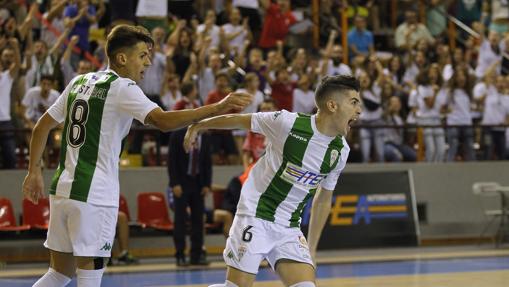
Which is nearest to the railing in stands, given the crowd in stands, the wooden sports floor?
the crowd in stands

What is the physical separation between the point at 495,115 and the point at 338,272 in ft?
23.9

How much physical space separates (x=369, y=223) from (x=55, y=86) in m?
5.90

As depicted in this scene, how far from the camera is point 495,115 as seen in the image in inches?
748

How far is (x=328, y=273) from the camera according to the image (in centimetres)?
1296

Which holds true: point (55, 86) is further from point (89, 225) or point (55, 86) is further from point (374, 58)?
point (89, 225)

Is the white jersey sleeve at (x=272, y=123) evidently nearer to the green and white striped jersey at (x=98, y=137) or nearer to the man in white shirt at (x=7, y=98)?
the green and white striped jersey at (x=98, y=137)

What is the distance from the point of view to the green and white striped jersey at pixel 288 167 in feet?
23.2

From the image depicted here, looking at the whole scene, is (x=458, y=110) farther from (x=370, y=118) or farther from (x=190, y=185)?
(x=190, y=185)

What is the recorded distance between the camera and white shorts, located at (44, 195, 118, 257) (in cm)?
608

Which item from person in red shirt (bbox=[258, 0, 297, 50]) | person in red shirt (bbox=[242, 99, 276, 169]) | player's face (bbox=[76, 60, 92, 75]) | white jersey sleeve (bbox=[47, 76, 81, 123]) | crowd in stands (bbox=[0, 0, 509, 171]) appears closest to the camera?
white jersey sleeve (bbox=[47, 76, 81, 123])

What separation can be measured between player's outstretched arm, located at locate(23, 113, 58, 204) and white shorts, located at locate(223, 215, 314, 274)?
1397 mm

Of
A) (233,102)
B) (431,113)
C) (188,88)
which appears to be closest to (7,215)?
(188,88)

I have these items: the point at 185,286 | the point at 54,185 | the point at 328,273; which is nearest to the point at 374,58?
the point at 328,273

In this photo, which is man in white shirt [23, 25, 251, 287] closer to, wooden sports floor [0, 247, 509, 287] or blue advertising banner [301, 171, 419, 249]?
wooden sports floor [0, 247, 509, 287]
